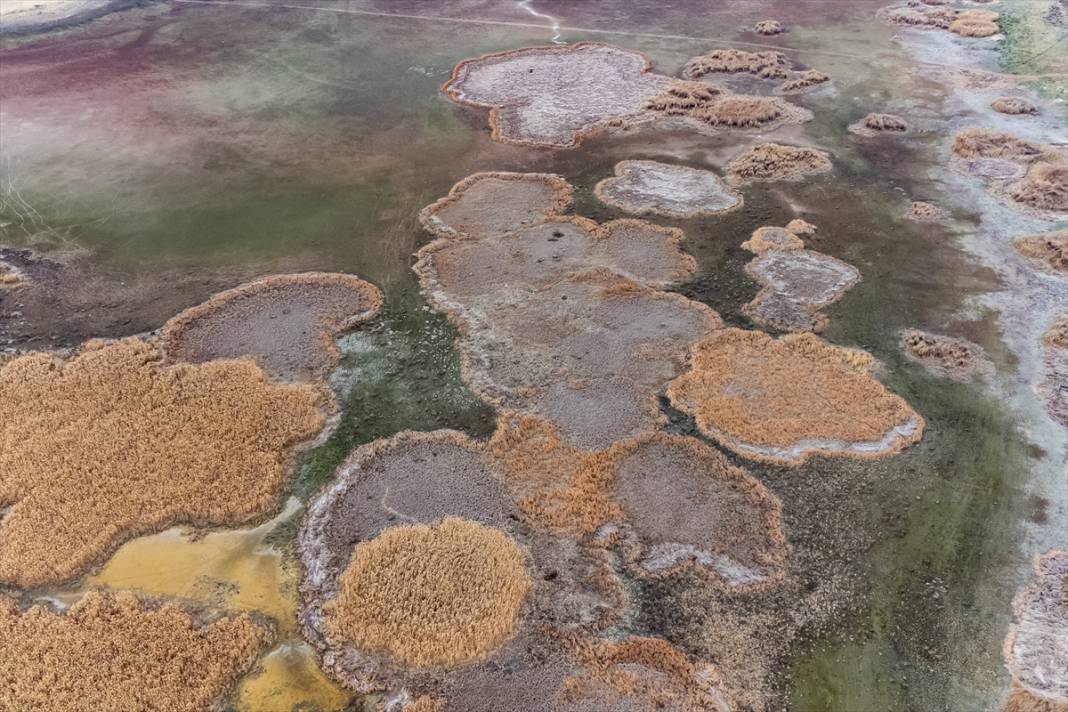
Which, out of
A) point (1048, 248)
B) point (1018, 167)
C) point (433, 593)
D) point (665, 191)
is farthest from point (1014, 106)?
point (433, 593)

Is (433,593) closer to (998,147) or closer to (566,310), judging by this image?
(566,310)

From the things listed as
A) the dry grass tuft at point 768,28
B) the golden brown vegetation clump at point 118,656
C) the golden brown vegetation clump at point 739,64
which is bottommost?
the golden brown vegetation clump at point 118,656

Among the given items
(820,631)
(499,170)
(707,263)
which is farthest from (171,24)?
(820,631)

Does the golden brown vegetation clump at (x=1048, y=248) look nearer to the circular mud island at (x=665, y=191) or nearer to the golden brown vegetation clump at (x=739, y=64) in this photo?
the circular mud island at (x=665, y=191)

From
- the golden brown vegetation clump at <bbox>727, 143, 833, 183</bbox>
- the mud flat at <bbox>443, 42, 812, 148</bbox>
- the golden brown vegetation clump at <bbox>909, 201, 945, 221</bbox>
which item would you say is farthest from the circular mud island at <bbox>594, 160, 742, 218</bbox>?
the golden brown vegetation clump at <bbox>909, 201, 945, 221</bbox>

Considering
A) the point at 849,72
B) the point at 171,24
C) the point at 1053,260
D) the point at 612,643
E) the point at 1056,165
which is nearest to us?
the point at 612,643

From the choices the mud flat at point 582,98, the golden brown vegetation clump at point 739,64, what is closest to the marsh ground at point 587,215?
the mud flat at point 582,98

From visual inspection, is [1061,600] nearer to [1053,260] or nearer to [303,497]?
[1053,260]
